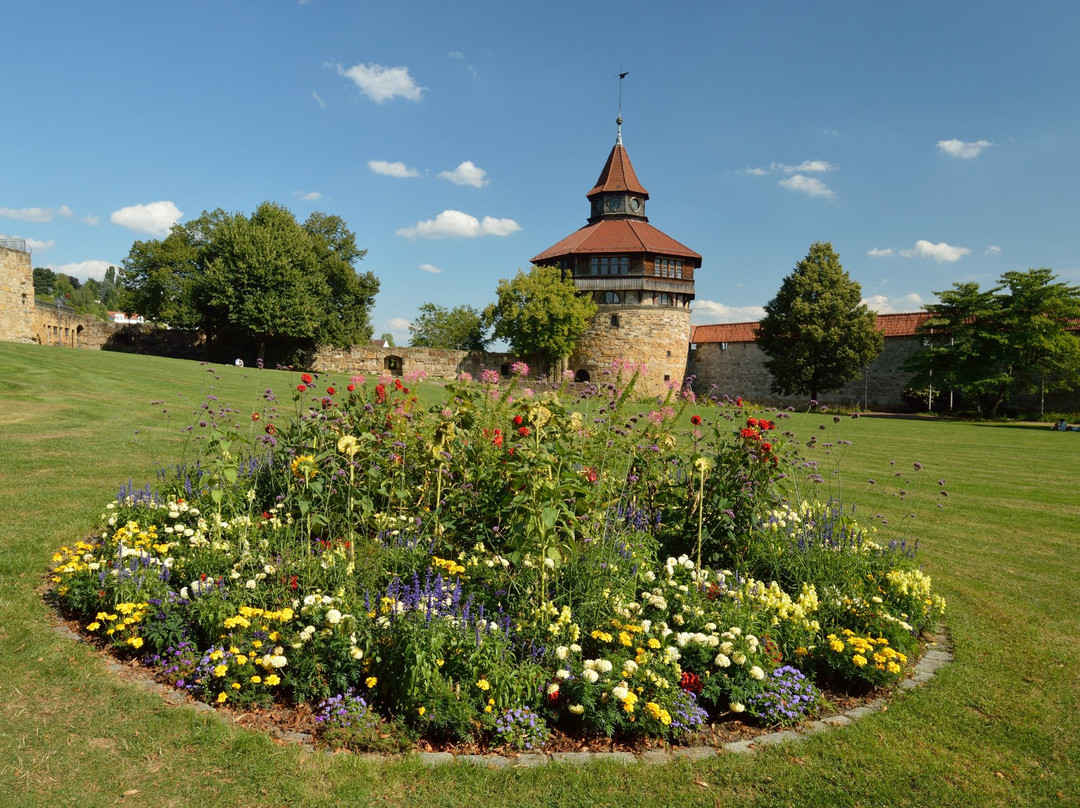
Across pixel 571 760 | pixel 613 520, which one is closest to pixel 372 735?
pixel 571 760

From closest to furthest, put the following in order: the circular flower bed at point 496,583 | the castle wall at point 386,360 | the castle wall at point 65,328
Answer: the circular flower bed at point 496,583, the castle wall at point 65,328, the castle wall at point 386,360

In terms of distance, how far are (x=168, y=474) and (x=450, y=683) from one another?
4546 millimetres

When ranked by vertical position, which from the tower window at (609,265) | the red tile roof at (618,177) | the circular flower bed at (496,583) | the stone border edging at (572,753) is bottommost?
the stone border edging at (572,753)

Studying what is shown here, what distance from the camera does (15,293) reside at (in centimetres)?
2661

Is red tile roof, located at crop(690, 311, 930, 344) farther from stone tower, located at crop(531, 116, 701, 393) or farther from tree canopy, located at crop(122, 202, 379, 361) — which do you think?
tree canopy, located at crop(122, 202, 379, 361)

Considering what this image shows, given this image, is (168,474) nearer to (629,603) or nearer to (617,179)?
(629,603)

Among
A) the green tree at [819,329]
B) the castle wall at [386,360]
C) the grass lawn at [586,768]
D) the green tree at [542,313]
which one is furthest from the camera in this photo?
the green tree at [542,313]

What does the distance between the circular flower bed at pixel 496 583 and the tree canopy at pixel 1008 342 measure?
1280 inches

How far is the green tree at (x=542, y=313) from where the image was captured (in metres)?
37.2

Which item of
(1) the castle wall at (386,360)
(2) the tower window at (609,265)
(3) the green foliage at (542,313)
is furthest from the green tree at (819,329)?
(1) the castle wall at (386,360)

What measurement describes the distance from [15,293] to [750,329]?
40.9 meters

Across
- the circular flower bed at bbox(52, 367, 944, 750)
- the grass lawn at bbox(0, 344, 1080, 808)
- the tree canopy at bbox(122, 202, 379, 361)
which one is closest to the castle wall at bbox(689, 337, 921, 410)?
the tree canopy at bbox(122, 202, 379, 361)

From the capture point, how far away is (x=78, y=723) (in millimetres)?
3004

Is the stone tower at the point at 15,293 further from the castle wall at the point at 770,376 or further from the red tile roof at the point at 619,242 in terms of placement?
the castle wall at the point at 770,376
